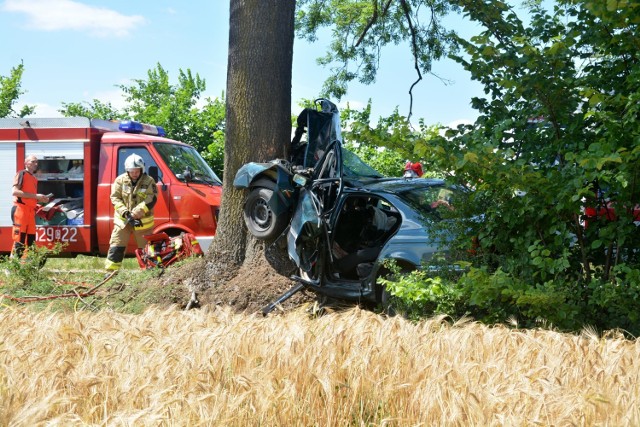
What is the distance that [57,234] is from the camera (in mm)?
13633

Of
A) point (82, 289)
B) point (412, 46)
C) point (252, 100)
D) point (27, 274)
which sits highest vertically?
point (412, 46)

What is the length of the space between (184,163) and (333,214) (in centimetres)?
577

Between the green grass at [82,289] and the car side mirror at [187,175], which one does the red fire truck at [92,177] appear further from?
the green grass at [82,289]

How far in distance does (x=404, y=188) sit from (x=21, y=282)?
5069 millimetres

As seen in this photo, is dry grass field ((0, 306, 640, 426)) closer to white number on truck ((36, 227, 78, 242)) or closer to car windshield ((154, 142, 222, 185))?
car windshield ((154, 142, 222, 185))

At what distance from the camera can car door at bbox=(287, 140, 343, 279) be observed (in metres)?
8.30

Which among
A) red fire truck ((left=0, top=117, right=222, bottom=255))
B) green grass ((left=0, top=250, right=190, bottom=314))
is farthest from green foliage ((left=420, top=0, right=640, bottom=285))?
red fire truck ((left=0, top=117, right=222, bottom=255))

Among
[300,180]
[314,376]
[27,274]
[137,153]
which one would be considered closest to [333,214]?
[300,180]

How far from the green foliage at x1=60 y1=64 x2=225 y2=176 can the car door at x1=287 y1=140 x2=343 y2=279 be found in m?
10.4

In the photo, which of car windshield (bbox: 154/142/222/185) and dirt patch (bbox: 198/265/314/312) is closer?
dirt patch (bbox: 198/265/314/312)

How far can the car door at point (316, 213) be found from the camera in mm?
8297

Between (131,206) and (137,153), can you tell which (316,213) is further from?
(137,153)

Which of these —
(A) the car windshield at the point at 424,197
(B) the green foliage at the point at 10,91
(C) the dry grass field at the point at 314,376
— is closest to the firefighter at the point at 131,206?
(A) the car windshield at the point at 424,197

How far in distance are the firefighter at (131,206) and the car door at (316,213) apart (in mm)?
3922
